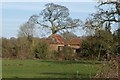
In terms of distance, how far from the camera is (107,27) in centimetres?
3672

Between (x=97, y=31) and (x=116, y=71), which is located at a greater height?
(x=97, y=31)

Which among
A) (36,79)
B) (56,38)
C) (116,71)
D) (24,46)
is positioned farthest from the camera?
(56,38)

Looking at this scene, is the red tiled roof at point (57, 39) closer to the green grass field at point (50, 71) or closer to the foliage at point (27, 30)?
the foliage at point (27, 30)

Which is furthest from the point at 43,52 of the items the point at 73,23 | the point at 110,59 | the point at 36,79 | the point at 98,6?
the point at 110,59

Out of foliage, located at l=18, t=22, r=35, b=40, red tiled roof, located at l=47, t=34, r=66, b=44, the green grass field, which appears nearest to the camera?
the green grass field

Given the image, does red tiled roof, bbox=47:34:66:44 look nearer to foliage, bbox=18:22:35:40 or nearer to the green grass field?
foliage, bbox=18:22:35:40

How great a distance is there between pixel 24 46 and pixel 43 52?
348cm

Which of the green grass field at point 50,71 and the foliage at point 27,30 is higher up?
the foliage at point 27,30

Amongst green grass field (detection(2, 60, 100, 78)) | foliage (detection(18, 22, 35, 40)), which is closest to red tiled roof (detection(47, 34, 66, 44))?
foliage (detection(18, 22, 35, 40))

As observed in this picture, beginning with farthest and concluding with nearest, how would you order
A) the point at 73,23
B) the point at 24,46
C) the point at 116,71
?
the point at 73,23 → the point at 24,46 → the point at 116,71

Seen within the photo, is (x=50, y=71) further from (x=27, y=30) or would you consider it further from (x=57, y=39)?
(x=57, y=39)

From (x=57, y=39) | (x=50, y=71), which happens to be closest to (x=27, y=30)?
(x=57, y=39)

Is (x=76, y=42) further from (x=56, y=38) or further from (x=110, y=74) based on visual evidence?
(x=110, y=74)

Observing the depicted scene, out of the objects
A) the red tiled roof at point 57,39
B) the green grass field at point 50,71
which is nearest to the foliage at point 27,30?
the red tiled roof at point 57,39
